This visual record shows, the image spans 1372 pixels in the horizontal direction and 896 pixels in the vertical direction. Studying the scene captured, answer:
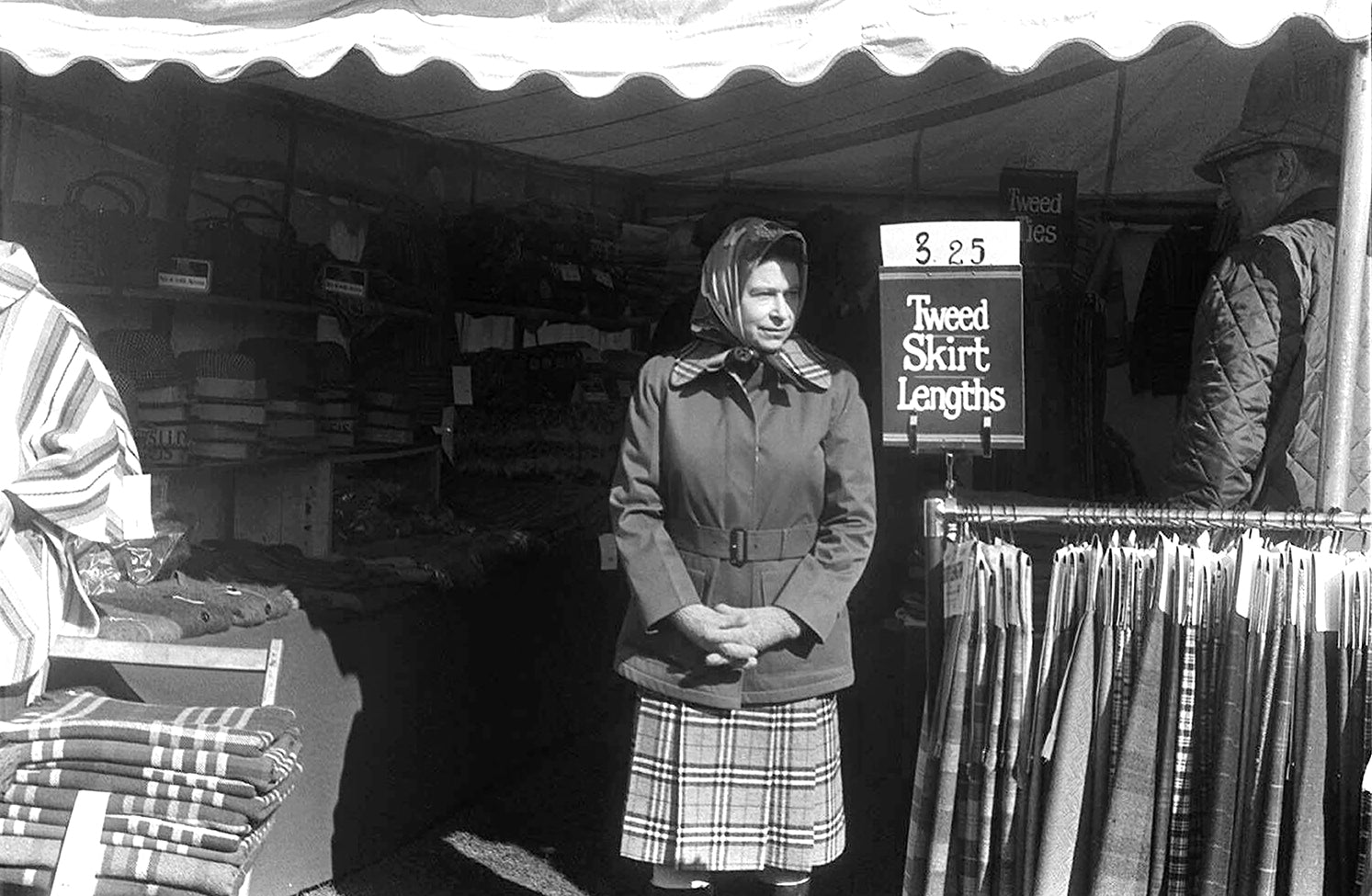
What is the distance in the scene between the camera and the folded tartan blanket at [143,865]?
9.43 ft

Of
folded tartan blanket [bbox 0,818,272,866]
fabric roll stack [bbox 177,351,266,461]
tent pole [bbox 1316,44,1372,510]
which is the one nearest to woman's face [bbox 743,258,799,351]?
tent pole [bbox 1316,44,1372,510]

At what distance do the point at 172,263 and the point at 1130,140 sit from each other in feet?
11.6

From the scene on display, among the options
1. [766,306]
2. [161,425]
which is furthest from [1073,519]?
[161,425]

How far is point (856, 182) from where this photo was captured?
6.05 m

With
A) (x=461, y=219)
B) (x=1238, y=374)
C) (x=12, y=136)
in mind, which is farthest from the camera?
(x=461, y=219)

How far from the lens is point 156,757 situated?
2.94 meters

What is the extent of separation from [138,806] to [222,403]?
1.89 metres

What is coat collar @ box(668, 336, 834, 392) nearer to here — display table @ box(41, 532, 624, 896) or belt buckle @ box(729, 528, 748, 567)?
belt buckle @ box(729, 528, 748, 567)

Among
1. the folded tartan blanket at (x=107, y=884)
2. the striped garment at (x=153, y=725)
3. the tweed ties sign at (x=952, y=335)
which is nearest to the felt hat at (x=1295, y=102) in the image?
the tweed ties sign at (x=952, y=335)

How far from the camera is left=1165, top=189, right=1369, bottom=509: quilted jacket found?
10.2ft

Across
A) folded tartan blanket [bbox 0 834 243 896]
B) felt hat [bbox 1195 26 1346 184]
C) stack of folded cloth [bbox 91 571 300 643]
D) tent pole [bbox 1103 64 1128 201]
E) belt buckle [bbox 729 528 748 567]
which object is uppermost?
tent pole [bbox 1103 64 1128 201]

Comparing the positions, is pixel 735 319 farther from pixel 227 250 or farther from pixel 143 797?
pixel 227 250

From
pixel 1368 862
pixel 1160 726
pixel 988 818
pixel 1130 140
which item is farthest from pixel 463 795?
pixel 1130 140

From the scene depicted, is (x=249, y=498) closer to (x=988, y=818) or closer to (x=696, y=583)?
(x=696, y=583)
